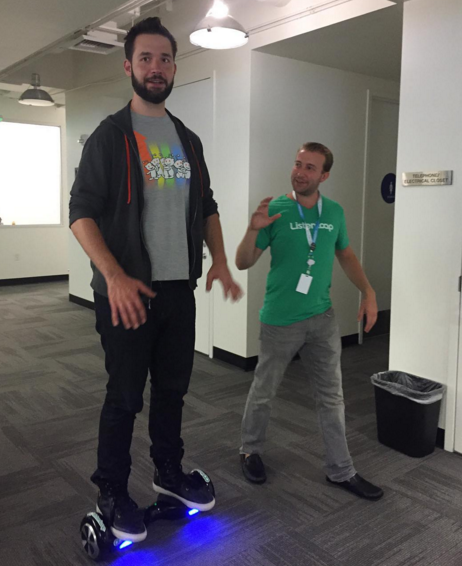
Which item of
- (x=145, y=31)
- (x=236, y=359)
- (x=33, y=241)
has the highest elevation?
(x=145, y=31)

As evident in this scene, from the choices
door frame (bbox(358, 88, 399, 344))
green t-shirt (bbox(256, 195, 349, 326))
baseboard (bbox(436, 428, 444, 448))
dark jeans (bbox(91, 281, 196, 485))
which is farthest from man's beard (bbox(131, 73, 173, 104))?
door frame (bbox(358, 88, 399, 344))

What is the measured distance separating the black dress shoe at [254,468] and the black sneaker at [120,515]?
667 mm

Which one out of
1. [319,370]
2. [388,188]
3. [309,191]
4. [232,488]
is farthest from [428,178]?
[388,188]

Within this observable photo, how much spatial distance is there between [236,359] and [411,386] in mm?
1601

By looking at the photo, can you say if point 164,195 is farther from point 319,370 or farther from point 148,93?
point 319,370

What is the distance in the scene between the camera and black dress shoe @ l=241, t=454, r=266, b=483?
2445 mm

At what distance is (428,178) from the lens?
277cm

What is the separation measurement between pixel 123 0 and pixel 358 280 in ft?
7.27

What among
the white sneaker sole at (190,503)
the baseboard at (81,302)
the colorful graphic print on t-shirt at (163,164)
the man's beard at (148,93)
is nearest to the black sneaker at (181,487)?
the white sneaker sole at (190,503)

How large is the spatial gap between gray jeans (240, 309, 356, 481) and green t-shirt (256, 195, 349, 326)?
0.17 ft

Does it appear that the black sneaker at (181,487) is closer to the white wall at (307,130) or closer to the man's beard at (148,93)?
the man's beard at (148,93)

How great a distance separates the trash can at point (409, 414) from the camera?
2.70m

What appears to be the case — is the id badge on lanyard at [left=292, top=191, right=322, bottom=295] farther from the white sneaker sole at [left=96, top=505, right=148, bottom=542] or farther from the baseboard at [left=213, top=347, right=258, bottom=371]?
the baseboard at [left=213, top=347, right=258, bottom=371]

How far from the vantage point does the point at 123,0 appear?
326cm
